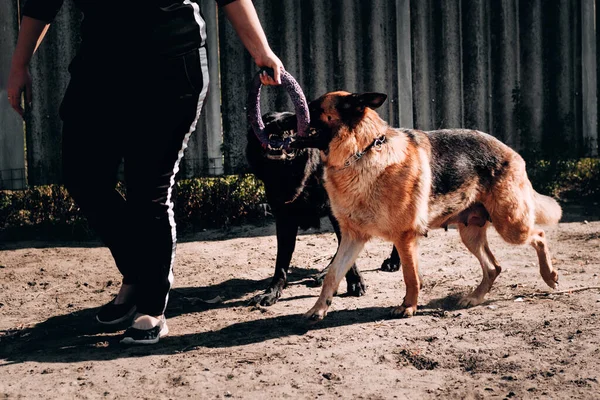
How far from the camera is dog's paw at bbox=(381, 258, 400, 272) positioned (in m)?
5.70

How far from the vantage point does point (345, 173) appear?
4.46m

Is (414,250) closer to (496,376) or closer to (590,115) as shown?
(496,376)

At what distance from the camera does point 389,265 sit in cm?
571

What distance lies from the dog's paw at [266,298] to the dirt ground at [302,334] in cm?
7

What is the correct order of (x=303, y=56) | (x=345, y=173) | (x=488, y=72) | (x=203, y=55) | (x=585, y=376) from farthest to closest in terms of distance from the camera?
(x=488, y=72), (x=303, y=56), (x=345, y=173), (x=203, y=55), (x=585, y=376)

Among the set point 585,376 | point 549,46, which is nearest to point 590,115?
point 549,46

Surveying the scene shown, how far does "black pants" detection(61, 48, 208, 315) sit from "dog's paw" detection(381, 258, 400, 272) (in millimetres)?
2213

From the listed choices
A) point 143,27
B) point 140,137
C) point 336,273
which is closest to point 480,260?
point 336,273

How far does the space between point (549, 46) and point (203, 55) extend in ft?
21.5

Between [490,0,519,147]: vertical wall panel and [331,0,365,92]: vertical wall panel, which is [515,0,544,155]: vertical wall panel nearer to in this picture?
[490,0,519,147]: vertical wall panel

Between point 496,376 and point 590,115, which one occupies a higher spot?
point 590,115

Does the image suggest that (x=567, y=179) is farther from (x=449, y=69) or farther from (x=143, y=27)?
(x=143, y=27)

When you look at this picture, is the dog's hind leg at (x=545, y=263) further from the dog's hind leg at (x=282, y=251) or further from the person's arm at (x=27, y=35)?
the person's arm at (x=27, y=35)

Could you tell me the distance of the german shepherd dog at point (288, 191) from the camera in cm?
502
